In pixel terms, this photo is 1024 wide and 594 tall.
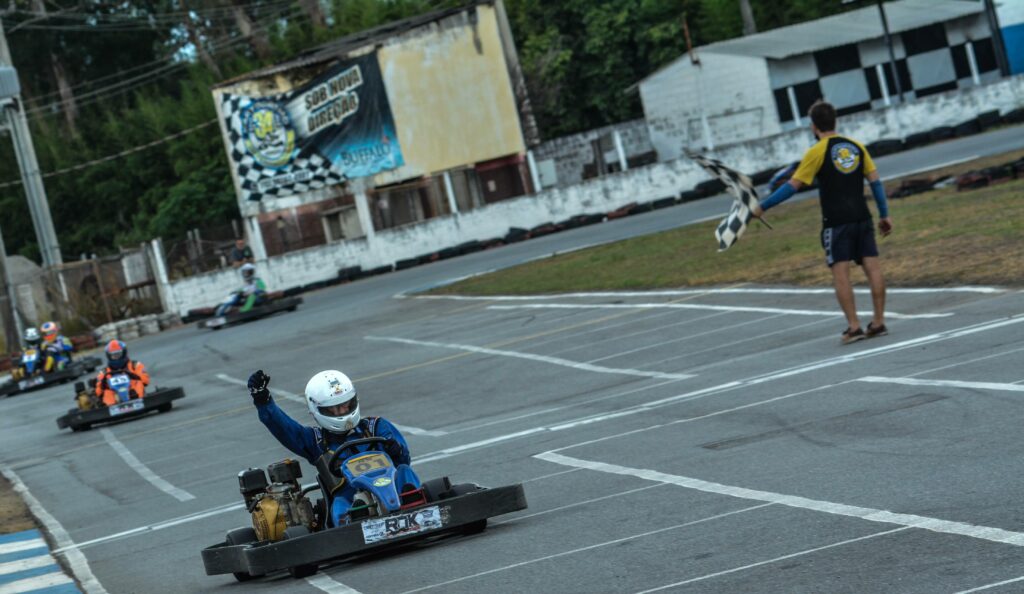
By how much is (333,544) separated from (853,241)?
6645 mm

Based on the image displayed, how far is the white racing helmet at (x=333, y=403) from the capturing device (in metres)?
8.76

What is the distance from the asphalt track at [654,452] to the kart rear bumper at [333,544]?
0.12 m

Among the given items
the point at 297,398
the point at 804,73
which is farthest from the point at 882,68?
the point at 297,398

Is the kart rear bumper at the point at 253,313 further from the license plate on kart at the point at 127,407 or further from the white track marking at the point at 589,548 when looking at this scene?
the white track marking at the point at 589,548

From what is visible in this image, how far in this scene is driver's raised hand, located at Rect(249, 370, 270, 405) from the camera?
27.2ft

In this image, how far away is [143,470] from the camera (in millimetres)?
14836

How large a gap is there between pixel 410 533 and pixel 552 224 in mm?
34337

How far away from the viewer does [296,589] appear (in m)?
7.60

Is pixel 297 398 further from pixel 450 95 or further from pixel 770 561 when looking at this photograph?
pixel 450 95

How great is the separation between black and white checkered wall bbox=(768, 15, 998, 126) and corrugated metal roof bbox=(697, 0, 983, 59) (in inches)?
18.6

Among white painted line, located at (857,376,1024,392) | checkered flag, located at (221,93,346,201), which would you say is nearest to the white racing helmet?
white painted line, located at (857,376,1024,392)

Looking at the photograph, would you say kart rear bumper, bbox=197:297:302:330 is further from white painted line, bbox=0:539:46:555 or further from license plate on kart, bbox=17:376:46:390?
white painted line, bbox=0:539:46:555

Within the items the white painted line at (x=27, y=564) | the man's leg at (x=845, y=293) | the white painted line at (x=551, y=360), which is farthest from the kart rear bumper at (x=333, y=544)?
the man's leg at (x=845, y=293)

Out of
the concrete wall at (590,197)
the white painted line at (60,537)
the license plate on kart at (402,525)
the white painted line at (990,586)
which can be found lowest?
the white painted line at (990,586)
